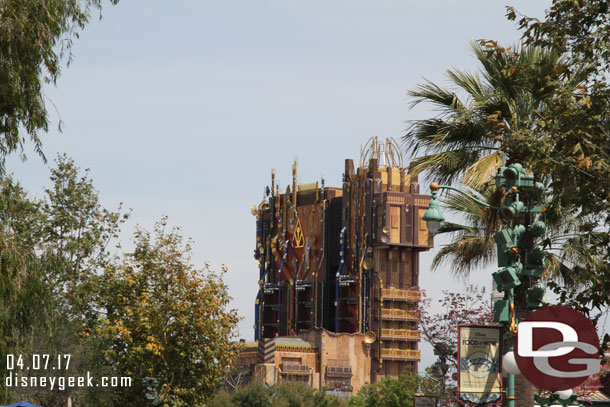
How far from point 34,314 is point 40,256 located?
1.24m

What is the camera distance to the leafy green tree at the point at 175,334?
3575cm

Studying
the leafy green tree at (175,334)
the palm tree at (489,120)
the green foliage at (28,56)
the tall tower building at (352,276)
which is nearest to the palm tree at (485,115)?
the palm tree at (489,120)

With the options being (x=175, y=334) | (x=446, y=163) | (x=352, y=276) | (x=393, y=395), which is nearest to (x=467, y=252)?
(x=446, y=163)

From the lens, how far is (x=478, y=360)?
51.3 ft

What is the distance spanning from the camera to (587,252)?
16.5 meters

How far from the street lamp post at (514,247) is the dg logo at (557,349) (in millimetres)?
6417

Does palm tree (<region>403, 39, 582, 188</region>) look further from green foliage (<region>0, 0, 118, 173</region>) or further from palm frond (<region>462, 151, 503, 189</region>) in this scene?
green foliage (<region>0, 0, 118, 173</region>)

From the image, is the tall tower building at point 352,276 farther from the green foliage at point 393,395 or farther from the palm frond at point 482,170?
the palm frond at point 482,170

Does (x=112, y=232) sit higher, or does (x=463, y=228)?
(x=112, y=232)

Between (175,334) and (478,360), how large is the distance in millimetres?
22013

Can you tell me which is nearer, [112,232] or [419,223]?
[112,232]

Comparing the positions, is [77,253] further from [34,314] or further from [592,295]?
[592,295]

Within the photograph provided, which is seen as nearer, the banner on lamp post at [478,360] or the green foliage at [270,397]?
the banner on lamp post at [478,360]

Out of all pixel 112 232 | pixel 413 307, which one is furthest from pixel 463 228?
pixel 413 307
